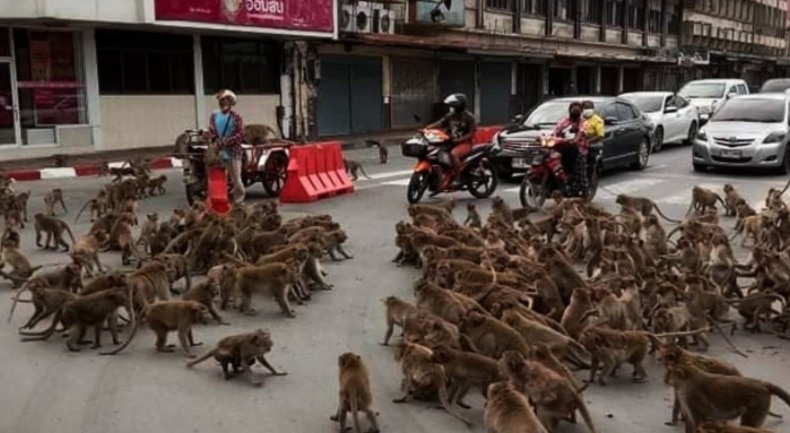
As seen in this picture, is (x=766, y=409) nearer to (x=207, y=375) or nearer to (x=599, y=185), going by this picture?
(x=207, y=375)

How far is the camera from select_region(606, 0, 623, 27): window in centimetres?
5059

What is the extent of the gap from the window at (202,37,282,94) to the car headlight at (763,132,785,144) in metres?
15.6

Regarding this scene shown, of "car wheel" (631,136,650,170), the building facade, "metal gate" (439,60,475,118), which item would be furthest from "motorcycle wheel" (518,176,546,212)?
"metal gate" (439,60,475,118)

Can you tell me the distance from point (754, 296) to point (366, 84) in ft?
82.9

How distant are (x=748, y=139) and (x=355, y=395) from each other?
50.8 feet

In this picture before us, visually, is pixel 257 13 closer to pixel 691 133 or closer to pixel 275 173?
pixel 275 173

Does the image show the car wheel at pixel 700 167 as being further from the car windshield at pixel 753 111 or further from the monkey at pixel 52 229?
the monkey at pixel 52 229

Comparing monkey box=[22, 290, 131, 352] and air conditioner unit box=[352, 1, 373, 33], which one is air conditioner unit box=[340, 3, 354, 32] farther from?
monkey box=[22, 290, 131, 352]

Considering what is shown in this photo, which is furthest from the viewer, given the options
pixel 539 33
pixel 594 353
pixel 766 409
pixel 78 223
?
pixel 539 33

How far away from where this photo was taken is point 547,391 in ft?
16.2

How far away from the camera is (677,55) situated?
2093 inches

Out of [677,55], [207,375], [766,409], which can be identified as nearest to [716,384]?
[766,409]

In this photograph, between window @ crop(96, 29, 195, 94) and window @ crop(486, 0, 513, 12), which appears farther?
window @ crop(486, 0, 513, 12)

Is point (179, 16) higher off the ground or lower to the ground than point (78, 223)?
higher
